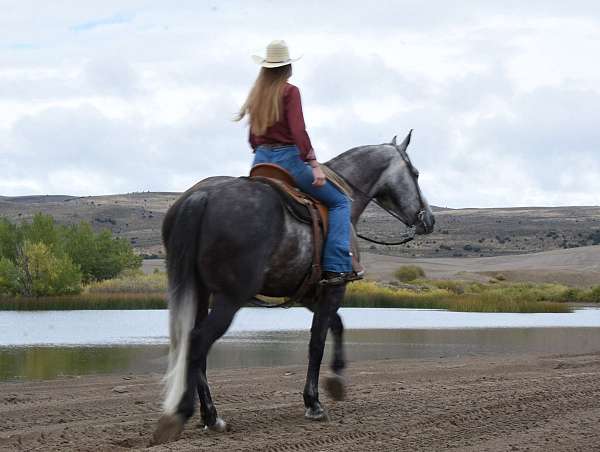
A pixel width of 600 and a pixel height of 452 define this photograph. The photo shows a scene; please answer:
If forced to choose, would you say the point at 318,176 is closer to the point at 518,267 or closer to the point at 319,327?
the point at 319,327

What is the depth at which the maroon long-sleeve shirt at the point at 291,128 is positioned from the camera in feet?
28.6

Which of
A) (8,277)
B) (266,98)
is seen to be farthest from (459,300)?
(266,98)

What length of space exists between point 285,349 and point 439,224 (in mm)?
120478

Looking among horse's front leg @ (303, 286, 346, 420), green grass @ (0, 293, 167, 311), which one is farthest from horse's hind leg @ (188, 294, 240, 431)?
green grass @ (0, 293, 167, 311)

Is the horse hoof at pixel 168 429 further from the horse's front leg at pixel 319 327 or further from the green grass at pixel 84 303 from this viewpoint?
the green grass at pixel 84 303

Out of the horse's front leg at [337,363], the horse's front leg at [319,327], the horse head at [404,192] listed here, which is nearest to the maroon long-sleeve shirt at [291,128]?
the horse's front leg at [319,327]

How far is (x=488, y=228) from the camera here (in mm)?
135125

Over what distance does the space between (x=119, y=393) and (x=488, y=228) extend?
12693 centimetres

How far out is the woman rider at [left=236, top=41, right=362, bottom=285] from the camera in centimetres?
884

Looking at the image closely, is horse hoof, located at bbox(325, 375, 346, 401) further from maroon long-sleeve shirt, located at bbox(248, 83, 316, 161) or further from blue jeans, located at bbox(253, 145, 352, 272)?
maroon long-sleeve shirt, located at bbox(248, 83, 316, 161)

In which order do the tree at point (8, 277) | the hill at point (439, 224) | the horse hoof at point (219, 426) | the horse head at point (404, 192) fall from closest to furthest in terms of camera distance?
the horse hoof at point (219, 426) → the horse head at point (404, 192) → the tree at point (8, 277) → the hill at point (439, 224)

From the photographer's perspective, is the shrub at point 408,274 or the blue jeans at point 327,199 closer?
the blue jeans at point 327,199

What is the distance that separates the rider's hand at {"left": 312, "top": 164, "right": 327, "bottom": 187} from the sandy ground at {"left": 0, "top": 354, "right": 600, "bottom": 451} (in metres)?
1.94

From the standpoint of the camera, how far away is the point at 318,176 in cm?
883
